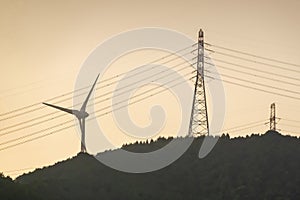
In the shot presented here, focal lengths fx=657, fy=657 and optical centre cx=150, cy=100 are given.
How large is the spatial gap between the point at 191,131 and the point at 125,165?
63.9 ft

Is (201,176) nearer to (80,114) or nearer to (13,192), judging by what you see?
(80,114)

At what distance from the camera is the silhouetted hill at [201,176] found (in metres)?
90.1

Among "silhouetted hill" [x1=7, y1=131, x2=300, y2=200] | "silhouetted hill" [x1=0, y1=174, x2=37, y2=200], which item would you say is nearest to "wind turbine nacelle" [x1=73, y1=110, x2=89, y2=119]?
"silhouetted hill" [x1=7, y1=131, x2=300, y2=200]

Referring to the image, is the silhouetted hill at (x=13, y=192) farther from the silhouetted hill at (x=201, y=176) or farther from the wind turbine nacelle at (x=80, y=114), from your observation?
the wind turbine nacelle at (x=80, y=114)

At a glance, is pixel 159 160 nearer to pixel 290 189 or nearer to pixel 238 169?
pixel 238 169

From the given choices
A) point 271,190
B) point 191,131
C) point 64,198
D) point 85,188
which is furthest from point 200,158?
point 64,198

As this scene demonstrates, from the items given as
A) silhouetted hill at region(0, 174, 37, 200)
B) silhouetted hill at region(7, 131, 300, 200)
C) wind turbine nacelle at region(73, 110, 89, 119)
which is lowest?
silhouetted hill at region(0, 174, 37, 200)

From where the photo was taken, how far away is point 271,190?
93.9m

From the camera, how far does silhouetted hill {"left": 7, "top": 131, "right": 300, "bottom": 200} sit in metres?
90.1

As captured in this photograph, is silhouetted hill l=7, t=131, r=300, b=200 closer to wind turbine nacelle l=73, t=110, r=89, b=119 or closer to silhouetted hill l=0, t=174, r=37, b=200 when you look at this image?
silhouetted hill l=0, t=174, r=37, b=200

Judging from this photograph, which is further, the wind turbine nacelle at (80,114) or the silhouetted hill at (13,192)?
the wind turbine nacelle at (80,114)

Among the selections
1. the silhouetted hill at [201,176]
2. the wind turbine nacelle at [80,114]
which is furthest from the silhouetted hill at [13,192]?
the wind turbine nacelle at [80,114]

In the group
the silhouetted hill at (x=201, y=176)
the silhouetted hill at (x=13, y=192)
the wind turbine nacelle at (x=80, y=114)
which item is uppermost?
the wind turbine nacelle at (x=80, y=114)

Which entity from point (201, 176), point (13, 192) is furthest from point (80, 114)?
point (13, 192)
